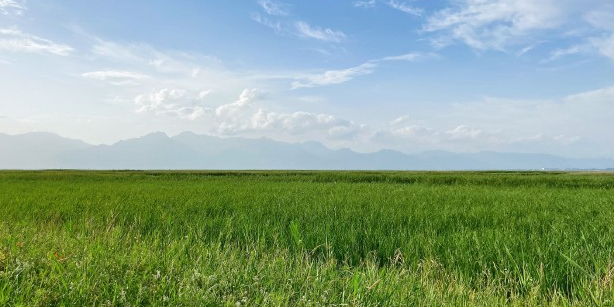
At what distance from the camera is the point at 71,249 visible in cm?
431

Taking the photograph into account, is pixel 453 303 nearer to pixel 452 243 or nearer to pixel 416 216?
pixel 452 243

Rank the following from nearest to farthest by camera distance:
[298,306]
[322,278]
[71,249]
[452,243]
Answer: [298,306], [322,278], [71,249], [452,243]

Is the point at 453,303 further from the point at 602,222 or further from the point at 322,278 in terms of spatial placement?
the point at 602,222

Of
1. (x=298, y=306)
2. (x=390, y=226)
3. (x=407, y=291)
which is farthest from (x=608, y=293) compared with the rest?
(x=390, y=226)

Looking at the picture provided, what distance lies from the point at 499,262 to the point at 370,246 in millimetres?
1648

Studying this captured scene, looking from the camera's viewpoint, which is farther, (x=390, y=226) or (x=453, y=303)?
(x=390, y=226)

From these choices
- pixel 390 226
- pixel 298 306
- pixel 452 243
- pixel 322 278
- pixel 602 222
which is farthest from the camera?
pixel 602 222

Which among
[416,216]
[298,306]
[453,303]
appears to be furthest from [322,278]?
[416,216]

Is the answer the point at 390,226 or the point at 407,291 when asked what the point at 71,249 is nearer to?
the point at 407,291

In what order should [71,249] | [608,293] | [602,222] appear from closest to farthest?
[608,293]
[71,249]
[602,222]

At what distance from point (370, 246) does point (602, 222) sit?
5057 millimetres

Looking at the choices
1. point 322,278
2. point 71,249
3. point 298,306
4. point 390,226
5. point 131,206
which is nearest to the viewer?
point 298,306

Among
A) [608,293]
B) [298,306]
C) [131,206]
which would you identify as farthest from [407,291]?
[131,206]

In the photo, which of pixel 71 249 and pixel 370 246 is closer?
pixel 71 249
